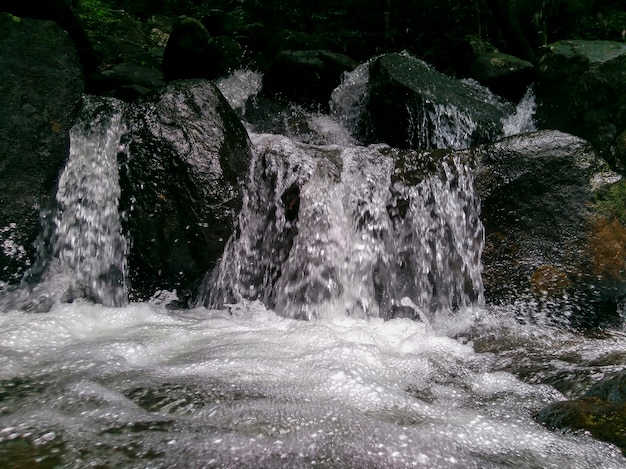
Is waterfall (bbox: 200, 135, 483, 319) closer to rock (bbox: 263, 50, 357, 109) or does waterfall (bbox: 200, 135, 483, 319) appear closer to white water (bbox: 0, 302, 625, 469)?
white water (bbox: 0, 302, 625, 469)

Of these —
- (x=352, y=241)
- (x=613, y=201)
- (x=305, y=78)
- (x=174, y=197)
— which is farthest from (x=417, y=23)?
(x=174, y=197)

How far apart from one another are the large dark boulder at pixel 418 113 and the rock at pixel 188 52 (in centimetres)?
300

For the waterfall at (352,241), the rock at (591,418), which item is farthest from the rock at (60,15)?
the rock at (591,418)

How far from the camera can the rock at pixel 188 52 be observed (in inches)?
287

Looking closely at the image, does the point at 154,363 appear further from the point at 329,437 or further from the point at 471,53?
the point at 471,53

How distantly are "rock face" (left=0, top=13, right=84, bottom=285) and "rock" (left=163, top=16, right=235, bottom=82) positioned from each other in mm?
3004

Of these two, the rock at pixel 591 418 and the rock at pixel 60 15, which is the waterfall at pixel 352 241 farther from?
the rock at pixel 60 15

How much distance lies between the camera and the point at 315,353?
280cm

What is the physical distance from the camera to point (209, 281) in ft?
13.2

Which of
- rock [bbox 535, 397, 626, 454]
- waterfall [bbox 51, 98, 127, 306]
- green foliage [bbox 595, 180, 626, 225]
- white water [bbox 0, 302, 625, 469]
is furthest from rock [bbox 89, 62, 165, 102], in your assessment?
rock [bbox 535, 397, 626, 454]

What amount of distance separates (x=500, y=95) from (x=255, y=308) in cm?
576

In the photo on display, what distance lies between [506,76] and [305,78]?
327cm

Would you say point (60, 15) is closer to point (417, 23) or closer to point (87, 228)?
point (87, 228)

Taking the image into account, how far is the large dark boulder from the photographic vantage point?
18.5 feet
